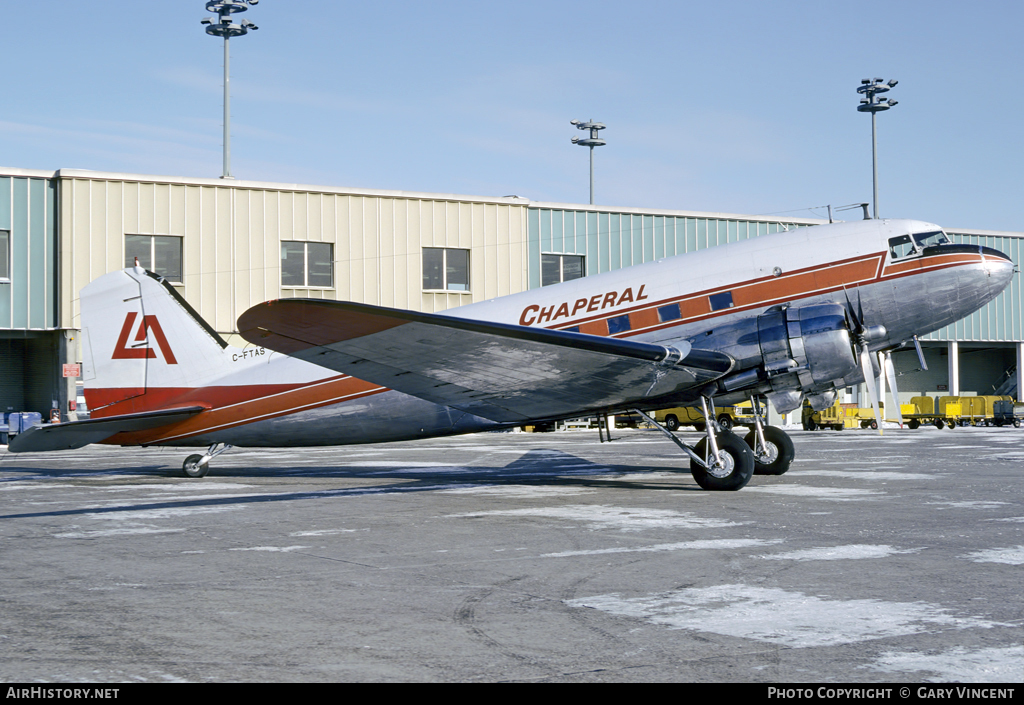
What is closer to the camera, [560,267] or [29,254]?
[29,254]

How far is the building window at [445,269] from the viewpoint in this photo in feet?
154

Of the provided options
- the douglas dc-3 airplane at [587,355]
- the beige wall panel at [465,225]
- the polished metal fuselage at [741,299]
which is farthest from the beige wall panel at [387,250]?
the polished metal fuselage at [741,299]

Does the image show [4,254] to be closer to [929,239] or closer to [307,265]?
[307,265]

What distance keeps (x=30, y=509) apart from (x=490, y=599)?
10164mm

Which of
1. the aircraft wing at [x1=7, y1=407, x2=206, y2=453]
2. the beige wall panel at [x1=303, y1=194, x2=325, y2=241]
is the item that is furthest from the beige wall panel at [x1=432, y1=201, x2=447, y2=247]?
the aircraft wing at [x1=7, y1=407, x2=206, y2=453]

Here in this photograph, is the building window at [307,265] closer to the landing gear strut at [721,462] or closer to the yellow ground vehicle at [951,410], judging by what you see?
the landing gear strut at [721,462]

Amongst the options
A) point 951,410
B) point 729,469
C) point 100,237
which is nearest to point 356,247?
point 100,237

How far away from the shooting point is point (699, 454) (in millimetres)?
18219

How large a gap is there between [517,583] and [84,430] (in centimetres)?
1276

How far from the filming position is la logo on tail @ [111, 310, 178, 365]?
66.5 ft

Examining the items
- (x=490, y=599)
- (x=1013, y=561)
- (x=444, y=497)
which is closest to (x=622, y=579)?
(x=490, y=599)

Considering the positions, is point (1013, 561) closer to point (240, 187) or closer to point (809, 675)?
point (809, 675)

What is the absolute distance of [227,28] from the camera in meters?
54.0

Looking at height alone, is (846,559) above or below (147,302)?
below
